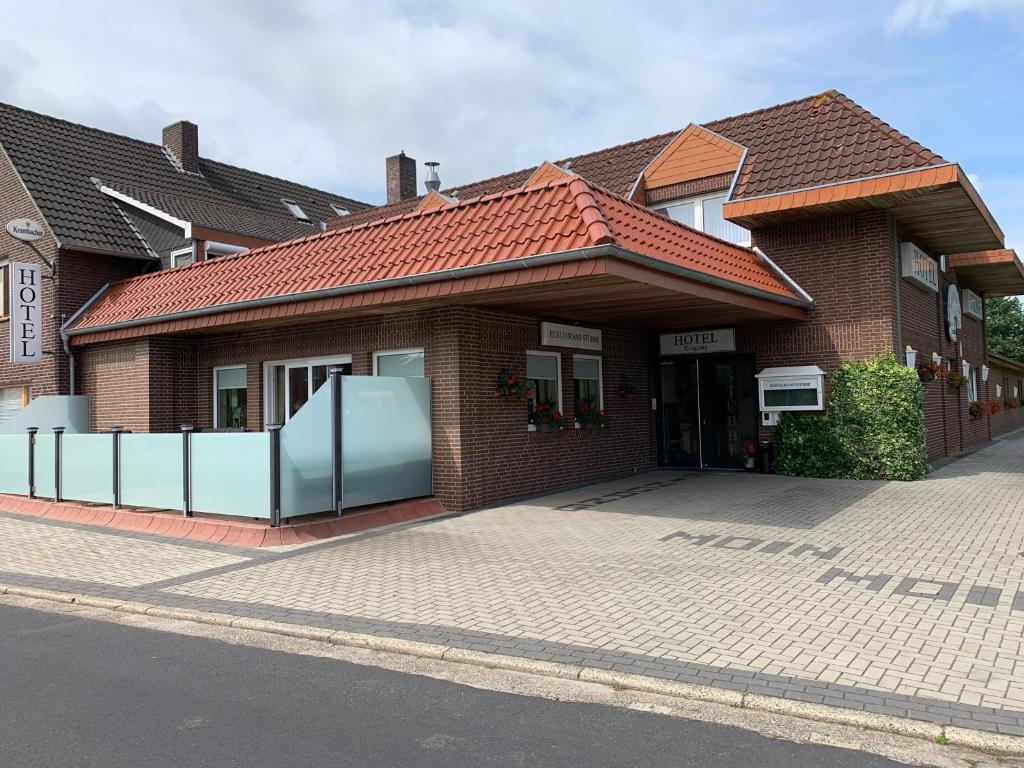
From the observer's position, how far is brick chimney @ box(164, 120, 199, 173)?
23.4m

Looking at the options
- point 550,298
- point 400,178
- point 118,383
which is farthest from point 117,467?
point 400,178

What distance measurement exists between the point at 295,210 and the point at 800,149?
1682 cm

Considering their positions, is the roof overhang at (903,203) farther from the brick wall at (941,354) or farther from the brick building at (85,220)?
the brick building at (85,220)

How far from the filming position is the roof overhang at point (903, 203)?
12266 mm

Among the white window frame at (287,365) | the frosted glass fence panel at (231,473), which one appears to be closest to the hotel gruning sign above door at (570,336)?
the white window frame at (287,365)

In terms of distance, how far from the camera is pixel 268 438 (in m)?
9.24

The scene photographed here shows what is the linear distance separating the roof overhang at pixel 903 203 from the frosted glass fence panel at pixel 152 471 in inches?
391

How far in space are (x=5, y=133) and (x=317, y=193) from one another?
1155 cm

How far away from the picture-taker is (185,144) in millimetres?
23484

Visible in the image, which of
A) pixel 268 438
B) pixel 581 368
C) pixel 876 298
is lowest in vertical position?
pixel 268 438

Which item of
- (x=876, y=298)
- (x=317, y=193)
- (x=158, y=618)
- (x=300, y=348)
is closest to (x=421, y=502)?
(x=300, y=348)

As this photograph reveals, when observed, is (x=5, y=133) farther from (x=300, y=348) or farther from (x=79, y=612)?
(x=79, y=612)

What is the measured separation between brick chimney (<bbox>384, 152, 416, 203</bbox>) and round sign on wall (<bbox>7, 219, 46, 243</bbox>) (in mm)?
13922

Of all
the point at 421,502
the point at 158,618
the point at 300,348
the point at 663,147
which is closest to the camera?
the point at 158,618
